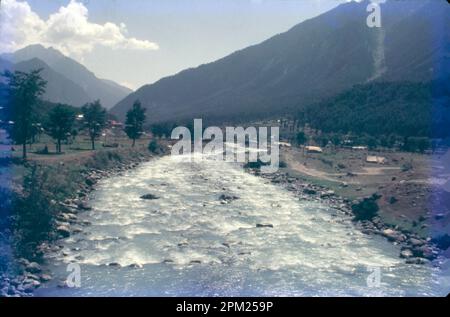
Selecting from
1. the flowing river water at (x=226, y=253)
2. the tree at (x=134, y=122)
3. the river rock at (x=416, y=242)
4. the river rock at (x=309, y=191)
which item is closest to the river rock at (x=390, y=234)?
the flowing river water at (x=226, y=253)

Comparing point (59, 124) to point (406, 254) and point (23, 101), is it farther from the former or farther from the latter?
point (406, 254)

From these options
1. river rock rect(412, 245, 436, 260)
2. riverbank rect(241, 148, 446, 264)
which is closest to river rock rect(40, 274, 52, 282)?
riverbank rect(241, 148, 446, 264)

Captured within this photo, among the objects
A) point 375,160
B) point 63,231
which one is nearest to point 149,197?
point 63,231

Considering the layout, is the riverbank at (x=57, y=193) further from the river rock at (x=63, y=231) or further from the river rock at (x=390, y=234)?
the river rock at (x=390, y=234)

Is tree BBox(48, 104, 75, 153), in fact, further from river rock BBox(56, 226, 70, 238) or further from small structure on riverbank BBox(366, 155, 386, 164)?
small structure on riverbank BBox(366, 155, 386, 164)

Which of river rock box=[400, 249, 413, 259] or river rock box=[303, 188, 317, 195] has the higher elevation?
river rock box=[303, 188, 317, 195]
